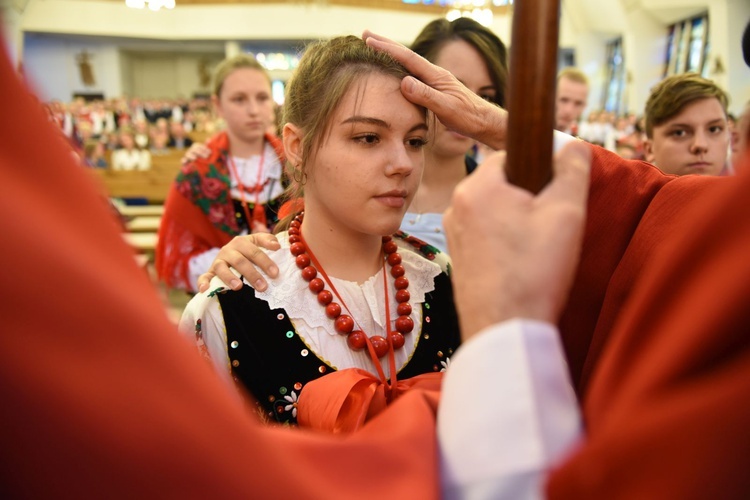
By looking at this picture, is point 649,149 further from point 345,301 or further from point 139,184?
point 139,184

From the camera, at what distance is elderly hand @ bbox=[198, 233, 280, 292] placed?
135 cm

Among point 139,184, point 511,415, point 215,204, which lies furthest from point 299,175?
point 139,184

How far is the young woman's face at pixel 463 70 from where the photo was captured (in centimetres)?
221

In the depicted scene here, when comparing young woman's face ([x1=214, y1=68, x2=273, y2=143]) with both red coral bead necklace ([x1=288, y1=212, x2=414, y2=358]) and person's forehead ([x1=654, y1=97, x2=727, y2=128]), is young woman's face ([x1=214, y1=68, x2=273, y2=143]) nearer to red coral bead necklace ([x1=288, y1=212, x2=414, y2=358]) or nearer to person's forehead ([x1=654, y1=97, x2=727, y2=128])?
red coral bead necklace ([x1=288, y1=212, x2=414, y2=358])

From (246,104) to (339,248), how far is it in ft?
7.10

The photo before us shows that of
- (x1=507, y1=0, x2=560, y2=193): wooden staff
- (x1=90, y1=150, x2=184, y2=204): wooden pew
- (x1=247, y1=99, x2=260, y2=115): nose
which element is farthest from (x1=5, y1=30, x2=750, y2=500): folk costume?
(x1=90, y1=150, x2=184, y2=204): wooden pew

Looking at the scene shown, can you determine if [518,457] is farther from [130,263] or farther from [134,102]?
[134,102]

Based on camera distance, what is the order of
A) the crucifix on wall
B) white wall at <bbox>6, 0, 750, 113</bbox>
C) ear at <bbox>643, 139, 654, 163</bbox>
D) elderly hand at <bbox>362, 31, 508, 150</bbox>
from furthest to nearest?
the crucifix on wall
white wall at <bbox>6, 0, 750, 113</bbox>
ear at <bbox>643, 139, 654, 163</bbox>
elderly hand at <bbox>362, 31, 508, 150</bbox>

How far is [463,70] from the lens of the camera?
7.25 ft

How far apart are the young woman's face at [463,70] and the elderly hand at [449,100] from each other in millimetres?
869

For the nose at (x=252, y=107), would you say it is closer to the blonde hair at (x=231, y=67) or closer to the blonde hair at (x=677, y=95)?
the blonde hair at (x=231, y=67)

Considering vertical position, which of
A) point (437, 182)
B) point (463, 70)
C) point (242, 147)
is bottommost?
point (437, 182)

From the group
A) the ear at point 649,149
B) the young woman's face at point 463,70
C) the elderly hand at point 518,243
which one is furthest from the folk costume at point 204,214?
the elderly hand at point 518,243

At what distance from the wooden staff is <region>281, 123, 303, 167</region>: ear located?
93cm
